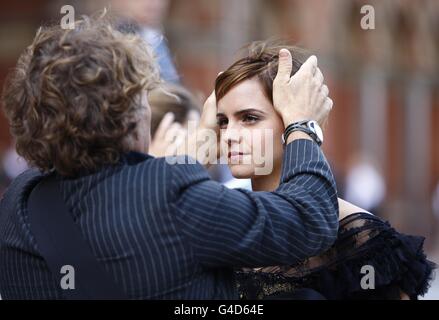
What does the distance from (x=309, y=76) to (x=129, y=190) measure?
2.55 feet

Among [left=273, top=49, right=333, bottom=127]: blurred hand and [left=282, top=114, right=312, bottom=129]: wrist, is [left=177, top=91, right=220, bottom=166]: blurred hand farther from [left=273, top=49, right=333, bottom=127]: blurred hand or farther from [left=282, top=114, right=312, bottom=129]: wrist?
[left=282, top=114, right=312, bottom=129]: wrist

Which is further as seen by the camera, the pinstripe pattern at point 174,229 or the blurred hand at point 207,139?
the blurred hand at point 207,139

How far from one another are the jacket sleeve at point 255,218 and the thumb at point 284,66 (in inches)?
16.5

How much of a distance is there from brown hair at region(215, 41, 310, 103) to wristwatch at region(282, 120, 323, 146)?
43 centimetres

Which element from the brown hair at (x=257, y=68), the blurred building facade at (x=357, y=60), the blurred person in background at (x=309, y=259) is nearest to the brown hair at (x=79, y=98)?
the blurred person in background at (x=309, y=259)

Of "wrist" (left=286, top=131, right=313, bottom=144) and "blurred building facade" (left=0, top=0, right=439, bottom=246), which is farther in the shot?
"blurred building facade" (left=0, top=0, right=439, bottom=246)

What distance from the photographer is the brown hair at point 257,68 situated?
3.50 metres

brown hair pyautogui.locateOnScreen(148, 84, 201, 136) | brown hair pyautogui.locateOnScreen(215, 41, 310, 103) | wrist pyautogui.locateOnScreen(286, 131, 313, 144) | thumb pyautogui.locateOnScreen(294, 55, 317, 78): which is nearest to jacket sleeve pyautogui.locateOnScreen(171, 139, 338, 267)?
wrist pyautogui.locateOnScreen(286, 131, 313, 144)

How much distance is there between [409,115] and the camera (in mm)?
33125

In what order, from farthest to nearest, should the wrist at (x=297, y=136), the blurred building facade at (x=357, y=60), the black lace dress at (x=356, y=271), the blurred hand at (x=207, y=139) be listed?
the blurred building facade at (x=357, y=60)
the blurred hand at (x=207, y=139)
the black lace dress at (x=356, y=271)
the wrist at (x=297, y=136)

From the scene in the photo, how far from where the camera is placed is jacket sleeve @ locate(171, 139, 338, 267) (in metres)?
2.69

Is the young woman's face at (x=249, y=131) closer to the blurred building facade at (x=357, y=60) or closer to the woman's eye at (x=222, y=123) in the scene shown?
the woman's eye at (x=222, y=123)
